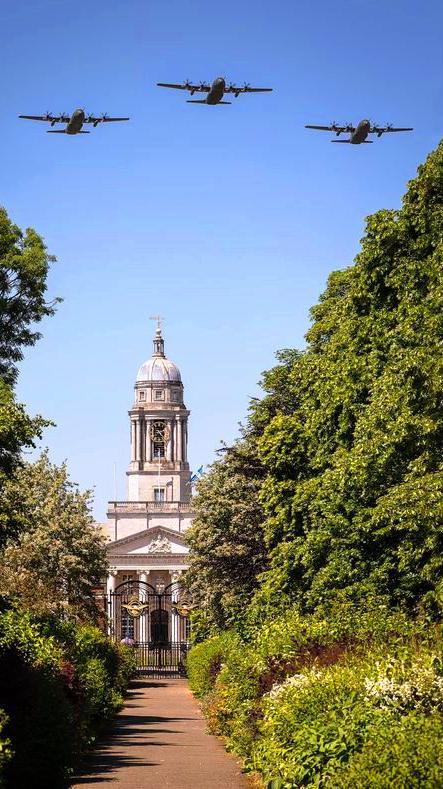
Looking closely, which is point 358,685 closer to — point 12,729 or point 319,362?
point 12,729

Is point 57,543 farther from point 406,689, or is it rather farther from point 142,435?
point 142,435

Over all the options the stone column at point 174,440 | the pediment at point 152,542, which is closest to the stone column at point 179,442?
the stone column at point 174,440

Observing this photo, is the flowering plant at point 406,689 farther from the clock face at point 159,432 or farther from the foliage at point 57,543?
the clock face at point 159,432

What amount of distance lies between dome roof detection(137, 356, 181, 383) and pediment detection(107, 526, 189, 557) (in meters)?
30.5

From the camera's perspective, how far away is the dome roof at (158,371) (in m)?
156

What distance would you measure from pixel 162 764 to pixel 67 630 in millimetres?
5562

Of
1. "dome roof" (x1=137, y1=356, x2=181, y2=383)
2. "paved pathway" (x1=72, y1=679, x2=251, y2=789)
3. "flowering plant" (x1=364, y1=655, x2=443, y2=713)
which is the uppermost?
"dome roof" (x1=137, y1=356, x2=181, y2=383)

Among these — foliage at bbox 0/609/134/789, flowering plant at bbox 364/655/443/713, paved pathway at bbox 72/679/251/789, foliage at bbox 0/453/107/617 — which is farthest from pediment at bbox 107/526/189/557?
flowering plant at bbox 364/655/443/713

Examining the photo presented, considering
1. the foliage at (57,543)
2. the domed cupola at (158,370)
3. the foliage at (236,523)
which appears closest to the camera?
the foliage at (236,523)

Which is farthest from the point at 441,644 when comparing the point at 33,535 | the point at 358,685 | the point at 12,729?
the point at 33,535

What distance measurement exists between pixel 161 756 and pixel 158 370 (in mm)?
131416

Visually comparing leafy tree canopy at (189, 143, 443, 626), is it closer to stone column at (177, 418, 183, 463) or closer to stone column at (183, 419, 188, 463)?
stone column at (177, 418, 183, 463)

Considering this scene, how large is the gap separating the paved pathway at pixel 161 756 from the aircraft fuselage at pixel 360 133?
14.1 metres

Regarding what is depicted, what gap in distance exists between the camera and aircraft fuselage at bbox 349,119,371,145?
109 ft
